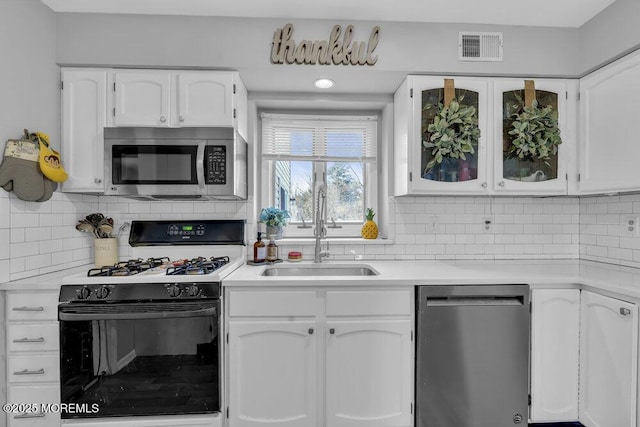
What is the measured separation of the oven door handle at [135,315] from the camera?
1808 millimetres

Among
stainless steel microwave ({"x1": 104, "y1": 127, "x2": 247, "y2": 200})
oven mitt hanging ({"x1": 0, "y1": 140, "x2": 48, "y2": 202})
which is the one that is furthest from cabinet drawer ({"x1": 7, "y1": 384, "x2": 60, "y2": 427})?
stainless steel microwave ({"x1": 104, "y1": 127, "x2": 247, "y2": 200})

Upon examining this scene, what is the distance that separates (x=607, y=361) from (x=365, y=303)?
1.29 m

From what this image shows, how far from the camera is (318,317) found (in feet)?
6.40

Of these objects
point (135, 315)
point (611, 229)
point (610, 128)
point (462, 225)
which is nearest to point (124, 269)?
point (135, 315)

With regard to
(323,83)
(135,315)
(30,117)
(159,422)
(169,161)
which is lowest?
(159,422)

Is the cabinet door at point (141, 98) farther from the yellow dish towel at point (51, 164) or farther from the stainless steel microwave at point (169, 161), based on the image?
the yellow dish towel at point (51, 164)

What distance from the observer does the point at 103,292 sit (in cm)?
184

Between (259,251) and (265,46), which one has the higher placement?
(265,46)

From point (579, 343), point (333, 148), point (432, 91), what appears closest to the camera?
point (579, 343)

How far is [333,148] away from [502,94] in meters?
1.29

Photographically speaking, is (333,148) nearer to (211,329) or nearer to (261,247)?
(261,247)

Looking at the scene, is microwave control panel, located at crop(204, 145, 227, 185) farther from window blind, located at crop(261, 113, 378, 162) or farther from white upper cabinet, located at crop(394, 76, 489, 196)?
white upper cabinet, located at crop(394, 76, 489, 196)

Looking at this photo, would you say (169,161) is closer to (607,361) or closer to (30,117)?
(30,117)

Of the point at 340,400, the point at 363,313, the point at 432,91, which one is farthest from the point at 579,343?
the point at 432,91
